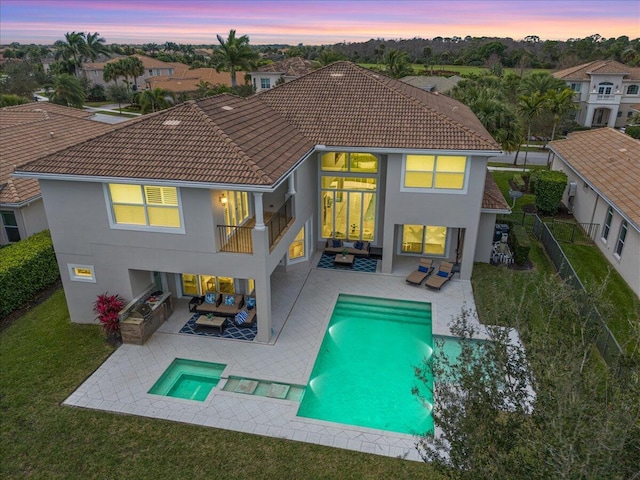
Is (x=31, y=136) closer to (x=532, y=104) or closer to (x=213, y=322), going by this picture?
(x=213, y=322)

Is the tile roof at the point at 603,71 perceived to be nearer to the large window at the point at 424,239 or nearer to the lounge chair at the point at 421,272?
the large window at the point at 424,239

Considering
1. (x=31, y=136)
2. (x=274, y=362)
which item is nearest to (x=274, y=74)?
(x=31, y=136)

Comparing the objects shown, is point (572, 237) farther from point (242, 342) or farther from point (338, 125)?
point (242, 342)

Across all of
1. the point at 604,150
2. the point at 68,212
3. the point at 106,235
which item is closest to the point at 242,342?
the point at 106,235

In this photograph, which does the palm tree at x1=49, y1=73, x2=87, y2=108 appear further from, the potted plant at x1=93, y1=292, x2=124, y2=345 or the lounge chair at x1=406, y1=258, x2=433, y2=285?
the lounge chair at x1=406, y1=258, x2=433, y2=285

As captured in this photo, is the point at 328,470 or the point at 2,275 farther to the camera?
the point at 2,275

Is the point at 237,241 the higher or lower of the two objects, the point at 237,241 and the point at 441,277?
the higher

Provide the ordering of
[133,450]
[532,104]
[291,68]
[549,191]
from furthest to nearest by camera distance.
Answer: [291,68], [532,104], [549,191], [133,450]
